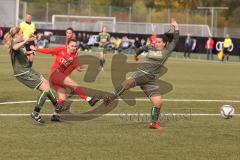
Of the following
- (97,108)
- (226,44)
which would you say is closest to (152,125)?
(97,108)

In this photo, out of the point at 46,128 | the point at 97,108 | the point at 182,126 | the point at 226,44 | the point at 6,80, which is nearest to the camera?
the point at 46,128

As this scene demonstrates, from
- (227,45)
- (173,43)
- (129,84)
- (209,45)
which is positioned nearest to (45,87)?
(129,84)

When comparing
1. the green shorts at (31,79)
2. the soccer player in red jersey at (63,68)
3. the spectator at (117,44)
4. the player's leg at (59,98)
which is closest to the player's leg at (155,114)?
the soccer player in red jersey at (63,68)

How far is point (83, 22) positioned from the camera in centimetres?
7181

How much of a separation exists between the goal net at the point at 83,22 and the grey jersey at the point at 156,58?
53.0m

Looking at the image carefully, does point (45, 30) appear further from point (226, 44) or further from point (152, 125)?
point (152, 125)

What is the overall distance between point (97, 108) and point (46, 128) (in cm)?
416

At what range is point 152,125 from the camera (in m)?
14.5

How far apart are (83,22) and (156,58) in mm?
57756

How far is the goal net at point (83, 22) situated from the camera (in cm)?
6919

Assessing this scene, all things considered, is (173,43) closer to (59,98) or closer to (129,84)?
(129,84)

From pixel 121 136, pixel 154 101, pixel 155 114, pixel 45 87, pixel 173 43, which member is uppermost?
pixel 173 43

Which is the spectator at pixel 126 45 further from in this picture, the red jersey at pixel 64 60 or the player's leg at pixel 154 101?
the player's leg at pixel 154 101

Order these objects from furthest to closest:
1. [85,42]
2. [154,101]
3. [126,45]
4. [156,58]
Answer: [85,42], [126,45], [154,101], [156,58]
